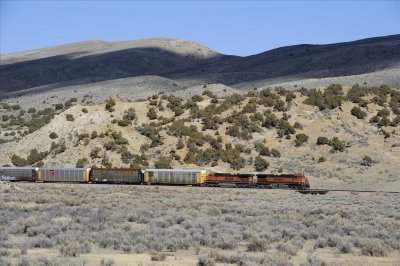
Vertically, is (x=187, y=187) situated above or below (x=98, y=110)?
below

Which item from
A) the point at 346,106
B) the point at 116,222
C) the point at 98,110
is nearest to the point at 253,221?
the point at 116,222

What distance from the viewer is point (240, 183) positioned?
210 ft

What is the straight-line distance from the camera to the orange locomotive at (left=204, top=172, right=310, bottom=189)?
203ft

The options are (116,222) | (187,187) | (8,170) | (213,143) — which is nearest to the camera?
(116,222)

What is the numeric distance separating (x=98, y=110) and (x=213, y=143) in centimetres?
2238

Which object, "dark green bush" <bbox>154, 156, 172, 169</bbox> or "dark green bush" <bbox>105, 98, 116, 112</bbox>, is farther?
"dark green bush" <bbox>105, 98, 116, 112</bbox>

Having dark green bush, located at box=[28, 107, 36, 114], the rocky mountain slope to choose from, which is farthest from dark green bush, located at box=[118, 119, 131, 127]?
dark green bush, located at box=[28, 107, 36, 114]

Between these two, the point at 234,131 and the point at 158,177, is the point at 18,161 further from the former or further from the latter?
the point at 234,131

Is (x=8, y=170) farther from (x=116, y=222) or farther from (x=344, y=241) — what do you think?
(x=344, y=241)

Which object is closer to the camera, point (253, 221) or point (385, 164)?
point (253, 221)

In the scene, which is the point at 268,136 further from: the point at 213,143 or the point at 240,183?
the point at 240,183

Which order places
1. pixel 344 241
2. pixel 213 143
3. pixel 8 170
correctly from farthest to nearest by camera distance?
pixel 213 143 → pixel 8 170 → pixel 344 241

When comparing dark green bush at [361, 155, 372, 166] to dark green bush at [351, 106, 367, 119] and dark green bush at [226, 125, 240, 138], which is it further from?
dark green bush at [226, 125, 240, 138]

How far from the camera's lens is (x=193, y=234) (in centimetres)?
2712
